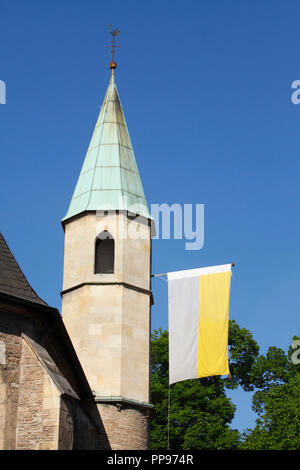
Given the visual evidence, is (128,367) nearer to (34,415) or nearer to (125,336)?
(125,336)

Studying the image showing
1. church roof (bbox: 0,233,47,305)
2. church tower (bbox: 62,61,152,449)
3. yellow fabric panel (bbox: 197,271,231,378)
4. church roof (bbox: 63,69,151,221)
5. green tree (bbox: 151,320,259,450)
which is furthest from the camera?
green tree (bbox: 151,320,259,450)

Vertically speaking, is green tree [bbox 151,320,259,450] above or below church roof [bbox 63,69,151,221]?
below

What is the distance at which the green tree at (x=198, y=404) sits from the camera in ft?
116

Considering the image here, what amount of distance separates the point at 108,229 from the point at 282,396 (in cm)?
1359

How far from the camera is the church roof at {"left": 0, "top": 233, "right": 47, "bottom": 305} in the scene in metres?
16.7

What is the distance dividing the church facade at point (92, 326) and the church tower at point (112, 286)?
0.03 m

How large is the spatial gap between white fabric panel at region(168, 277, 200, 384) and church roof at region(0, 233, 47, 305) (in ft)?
18.8

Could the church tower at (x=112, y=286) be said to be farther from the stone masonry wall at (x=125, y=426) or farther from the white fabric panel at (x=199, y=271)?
the white fabric panel at (x=199, y=271)

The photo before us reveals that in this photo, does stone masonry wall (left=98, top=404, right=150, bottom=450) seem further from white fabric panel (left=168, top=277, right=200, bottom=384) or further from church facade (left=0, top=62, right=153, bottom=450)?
white fabric panel (left=168, top=277, right=200, bottom=384)

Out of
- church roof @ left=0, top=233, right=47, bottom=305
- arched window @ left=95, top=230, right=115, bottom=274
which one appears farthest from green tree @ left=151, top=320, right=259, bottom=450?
church roof @ left=0, top=233, right=47, bottom=305

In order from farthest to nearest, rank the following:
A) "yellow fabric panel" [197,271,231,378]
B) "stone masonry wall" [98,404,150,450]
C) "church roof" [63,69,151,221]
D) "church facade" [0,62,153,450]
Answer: "church roof" [63,69,151,221] < "yellow fabric panel" [197,271,231,378] < "stone masonry wall" [98,404,150,450] < "church facade" [0,62,153,450]

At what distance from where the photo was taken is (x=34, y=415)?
1585 centimetres

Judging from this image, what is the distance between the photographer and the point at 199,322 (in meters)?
21.8
